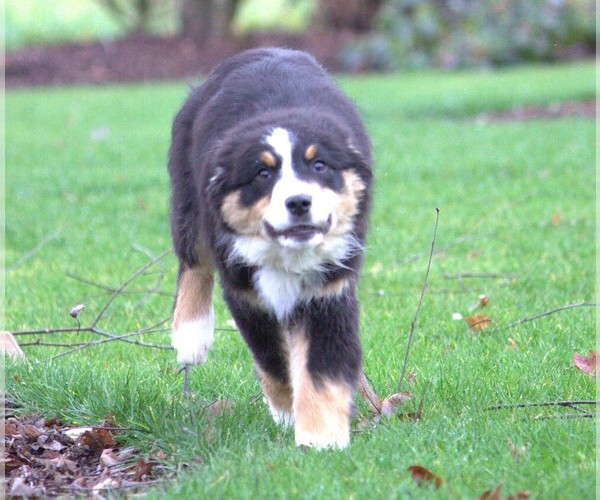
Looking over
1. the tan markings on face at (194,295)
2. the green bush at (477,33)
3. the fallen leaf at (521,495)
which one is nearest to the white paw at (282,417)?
the tan markings on face at (194,295)

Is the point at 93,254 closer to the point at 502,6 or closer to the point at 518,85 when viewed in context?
the point at 518,85

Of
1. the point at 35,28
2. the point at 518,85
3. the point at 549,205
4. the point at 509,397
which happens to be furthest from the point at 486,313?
the point at 35,28

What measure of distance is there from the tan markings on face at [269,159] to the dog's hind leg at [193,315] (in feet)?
4.09

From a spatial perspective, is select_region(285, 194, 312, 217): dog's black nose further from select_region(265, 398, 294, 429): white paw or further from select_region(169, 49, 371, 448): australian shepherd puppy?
select_region(265, 398, 294, 429): white paw

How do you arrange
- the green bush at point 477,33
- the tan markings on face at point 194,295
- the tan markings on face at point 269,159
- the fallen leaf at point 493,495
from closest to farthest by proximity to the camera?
the fallen leaf at point 493,495 < the tan markings on face at point 269,159 < the tan markings on face at point 194,295 < the green bush at point 477,33

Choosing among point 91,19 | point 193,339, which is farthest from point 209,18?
point 193,339

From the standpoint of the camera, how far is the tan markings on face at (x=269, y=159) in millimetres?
4012

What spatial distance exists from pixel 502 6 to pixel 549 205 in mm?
12046

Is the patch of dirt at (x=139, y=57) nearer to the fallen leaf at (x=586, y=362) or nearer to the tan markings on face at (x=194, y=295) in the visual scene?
the tan markings on face at (x=194, y=295)

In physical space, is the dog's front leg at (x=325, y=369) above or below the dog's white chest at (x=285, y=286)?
below

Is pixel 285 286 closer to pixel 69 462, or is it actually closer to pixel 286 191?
pixel 286 191

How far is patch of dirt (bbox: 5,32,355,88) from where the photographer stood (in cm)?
2139

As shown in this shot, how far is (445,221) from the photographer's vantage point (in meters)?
8.16

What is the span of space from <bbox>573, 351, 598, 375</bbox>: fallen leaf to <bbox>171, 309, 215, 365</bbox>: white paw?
175 centimetres
